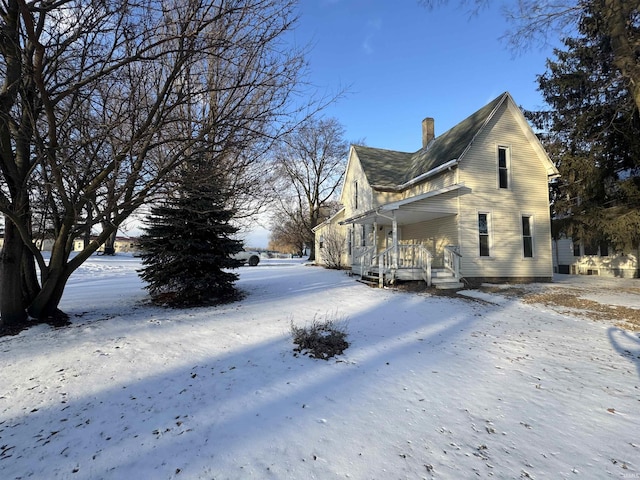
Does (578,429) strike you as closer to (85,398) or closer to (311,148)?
(85,398)

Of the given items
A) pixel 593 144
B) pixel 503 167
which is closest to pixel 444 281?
pixel 503 167

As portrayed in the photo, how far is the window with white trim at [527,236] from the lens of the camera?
1291 cm

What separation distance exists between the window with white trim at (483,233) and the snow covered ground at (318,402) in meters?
6.35

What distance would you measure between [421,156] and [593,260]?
467 inches

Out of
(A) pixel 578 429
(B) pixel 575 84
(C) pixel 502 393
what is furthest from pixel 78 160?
(B) pixel 575 84

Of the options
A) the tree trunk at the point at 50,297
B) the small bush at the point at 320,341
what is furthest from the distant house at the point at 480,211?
the tree trunk at the point at 50,297

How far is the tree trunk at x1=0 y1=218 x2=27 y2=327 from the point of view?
5.74 meters

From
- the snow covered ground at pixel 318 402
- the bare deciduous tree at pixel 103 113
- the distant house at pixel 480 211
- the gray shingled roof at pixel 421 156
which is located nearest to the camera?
the snow covered ground at pixel 318 402

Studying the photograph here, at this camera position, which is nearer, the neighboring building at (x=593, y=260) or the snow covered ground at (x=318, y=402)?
the snow covered ground at (x=318, y=402)

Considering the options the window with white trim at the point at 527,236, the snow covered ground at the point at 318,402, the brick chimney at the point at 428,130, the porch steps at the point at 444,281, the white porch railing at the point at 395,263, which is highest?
the brick chimney at the point at 428,130

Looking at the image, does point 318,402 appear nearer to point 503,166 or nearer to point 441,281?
point 441,281

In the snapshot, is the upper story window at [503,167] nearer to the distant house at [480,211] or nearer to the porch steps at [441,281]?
the distant house at [480,211]

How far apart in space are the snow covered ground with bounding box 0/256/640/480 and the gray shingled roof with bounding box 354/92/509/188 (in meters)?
9.04

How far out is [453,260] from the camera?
1122 cm
